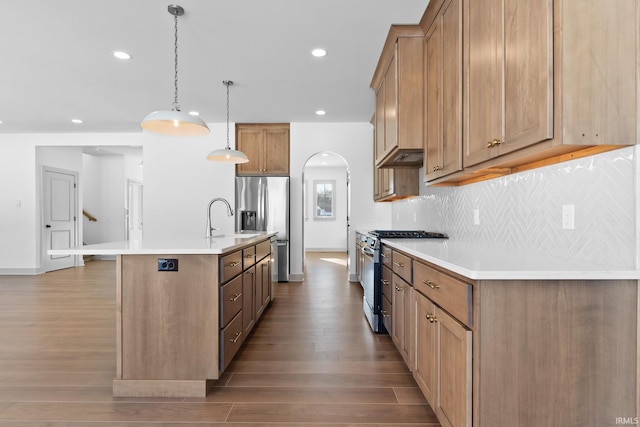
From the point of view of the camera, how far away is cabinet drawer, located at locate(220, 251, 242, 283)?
2281 mm

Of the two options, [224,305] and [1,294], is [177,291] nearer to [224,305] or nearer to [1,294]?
[224,305]

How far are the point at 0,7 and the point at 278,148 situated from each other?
148 inches

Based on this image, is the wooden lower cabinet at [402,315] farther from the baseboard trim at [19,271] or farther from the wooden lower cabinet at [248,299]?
the baseboard trim at [19,271]

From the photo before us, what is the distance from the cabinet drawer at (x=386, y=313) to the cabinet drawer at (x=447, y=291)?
96 cm

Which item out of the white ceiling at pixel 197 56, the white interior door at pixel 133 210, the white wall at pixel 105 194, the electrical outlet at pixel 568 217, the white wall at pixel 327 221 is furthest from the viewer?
the white wall at pixel 327 221

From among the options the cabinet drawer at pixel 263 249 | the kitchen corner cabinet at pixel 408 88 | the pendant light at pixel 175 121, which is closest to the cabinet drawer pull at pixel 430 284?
the kitchen corner cabinet at pixel 408 88

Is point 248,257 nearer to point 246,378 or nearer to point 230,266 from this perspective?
point 230,266

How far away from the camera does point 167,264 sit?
2.16m

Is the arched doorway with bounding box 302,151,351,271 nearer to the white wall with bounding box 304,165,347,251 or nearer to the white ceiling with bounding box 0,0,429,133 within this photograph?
the white wall with bounding box 304,165,347,251

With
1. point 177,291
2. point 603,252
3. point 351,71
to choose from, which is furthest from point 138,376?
point 351,71

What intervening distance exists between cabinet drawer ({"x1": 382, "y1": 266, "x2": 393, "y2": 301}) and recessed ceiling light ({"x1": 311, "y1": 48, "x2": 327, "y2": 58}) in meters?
2.10

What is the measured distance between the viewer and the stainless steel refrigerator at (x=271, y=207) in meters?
5.80

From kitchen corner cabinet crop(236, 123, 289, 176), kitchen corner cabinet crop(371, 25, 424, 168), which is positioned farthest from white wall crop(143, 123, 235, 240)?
kitchen corner cabinet crop(371, 25, 424, 168)

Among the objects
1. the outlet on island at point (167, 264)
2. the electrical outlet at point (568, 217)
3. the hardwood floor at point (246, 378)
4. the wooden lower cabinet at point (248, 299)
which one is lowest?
the hardwood floor at point (246, 378)
